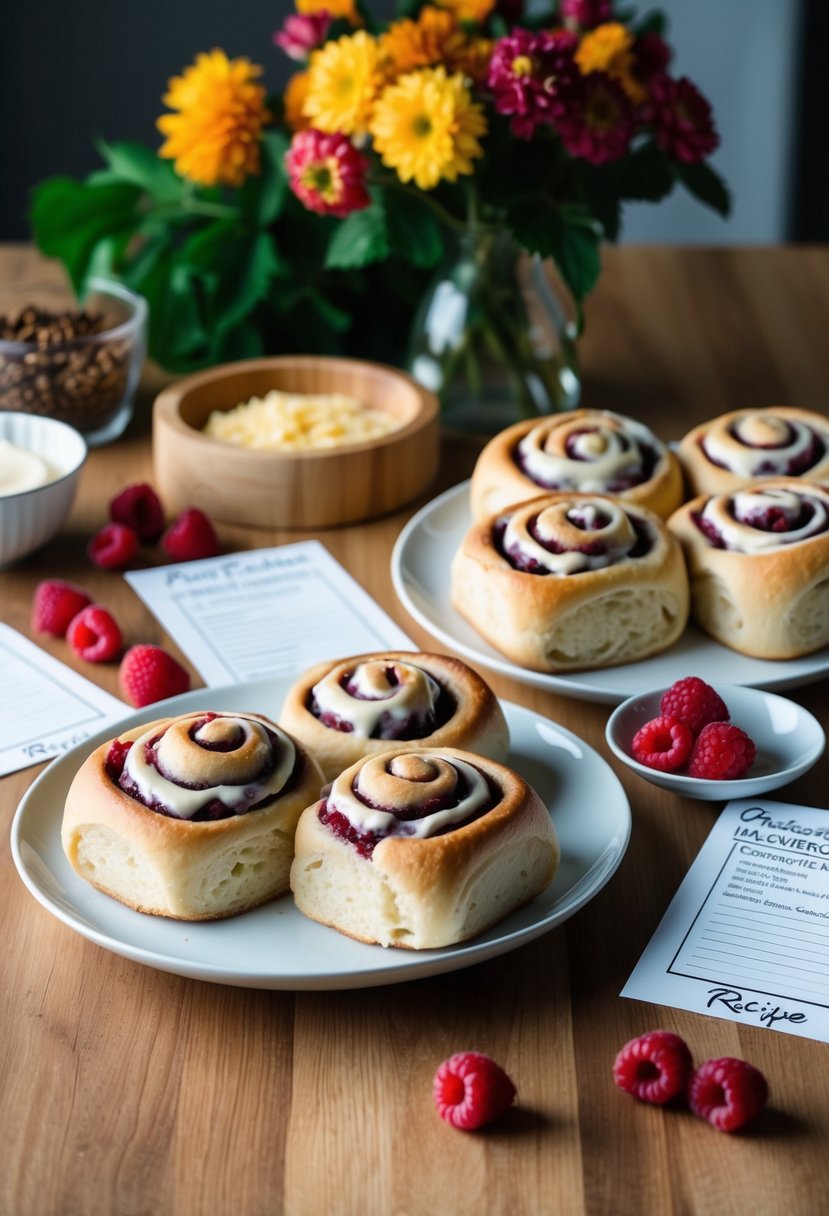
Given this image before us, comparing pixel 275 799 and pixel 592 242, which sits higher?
pixel 592 242

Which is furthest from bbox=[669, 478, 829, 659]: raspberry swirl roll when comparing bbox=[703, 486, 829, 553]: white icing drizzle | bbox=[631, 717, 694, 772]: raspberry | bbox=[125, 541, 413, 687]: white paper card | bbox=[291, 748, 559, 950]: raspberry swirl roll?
bbox=[291, 748, 559, 950]: raspberry swirl roll

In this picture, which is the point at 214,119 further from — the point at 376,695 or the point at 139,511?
the point at 376,695

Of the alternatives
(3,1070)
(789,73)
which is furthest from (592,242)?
(789,73)

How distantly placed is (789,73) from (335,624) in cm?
286

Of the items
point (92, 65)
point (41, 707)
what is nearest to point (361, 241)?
point (41, 707)

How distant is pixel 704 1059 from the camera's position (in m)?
1.00

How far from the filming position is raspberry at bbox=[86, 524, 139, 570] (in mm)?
1688

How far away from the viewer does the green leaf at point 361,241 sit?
1.83 meters

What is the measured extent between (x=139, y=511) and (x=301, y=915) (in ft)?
2.66

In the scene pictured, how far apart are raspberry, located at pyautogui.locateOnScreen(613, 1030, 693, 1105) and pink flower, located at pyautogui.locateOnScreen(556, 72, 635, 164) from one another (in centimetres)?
107

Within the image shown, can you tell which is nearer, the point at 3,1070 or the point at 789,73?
the point at 3,1070

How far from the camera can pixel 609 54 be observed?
5.53ft

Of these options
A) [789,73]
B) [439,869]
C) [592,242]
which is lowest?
[789,73]

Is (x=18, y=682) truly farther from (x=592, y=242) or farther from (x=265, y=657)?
(x=592, y=242)
